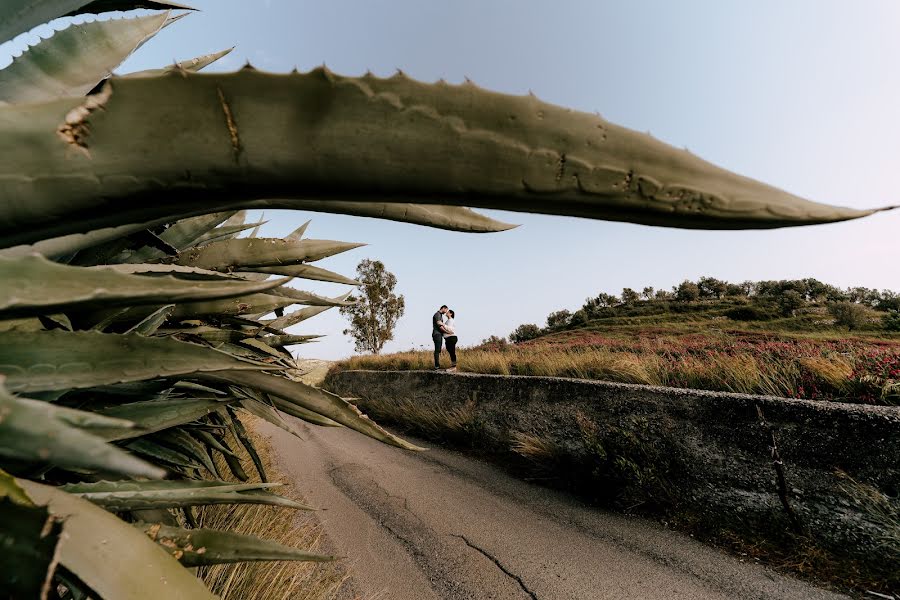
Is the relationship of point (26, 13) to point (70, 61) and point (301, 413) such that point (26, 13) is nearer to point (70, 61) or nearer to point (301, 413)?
point (70, 61)

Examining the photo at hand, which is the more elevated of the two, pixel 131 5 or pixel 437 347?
pixel 131 5

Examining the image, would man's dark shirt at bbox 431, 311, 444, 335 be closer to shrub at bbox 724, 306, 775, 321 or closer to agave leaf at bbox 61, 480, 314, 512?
agave leaf at bbox 61, 480, 314, 512

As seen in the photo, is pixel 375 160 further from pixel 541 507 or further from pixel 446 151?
pixel 541 507

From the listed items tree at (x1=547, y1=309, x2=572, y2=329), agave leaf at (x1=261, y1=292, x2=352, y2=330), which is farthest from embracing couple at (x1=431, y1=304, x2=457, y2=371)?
tree at (x1=547, y1=309, x2=572, y2=329)

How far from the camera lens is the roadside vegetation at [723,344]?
438cm

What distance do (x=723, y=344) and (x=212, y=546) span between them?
11313mm

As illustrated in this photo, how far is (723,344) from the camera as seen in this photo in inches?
386

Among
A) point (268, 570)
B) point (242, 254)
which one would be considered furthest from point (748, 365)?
point (242, 254)

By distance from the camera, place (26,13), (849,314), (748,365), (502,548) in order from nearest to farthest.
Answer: (26,13), (502,548), (748,365), (849,314)

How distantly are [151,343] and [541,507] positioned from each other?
4.26 m

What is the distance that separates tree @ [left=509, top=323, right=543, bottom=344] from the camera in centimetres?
2226

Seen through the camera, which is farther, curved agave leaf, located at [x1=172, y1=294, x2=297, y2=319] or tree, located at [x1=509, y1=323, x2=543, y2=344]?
tree, located at [x1=509, y1=323, x2=543, y2=344]

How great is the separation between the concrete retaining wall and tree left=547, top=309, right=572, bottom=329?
1917 cm

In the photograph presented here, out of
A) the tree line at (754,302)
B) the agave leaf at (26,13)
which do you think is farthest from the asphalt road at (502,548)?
the tree line at (754,302)
